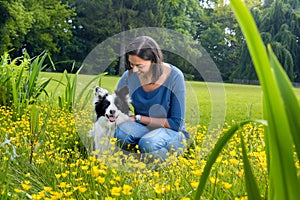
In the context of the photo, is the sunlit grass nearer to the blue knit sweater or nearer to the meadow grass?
the meadow grass

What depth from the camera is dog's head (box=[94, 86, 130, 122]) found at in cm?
282

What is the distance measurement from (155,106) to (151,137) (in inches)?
9.3

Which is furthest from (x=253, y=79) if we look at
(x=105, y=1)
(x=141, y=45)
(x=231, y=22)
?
(x=141, y=45)

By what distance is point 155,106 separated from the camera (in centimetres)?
303

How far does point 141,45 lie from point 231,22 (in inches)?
1202

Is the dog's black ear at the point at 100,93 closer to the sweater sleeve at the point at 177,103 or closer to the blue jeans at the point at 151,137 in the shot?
the blue jeans at the point at 151,137

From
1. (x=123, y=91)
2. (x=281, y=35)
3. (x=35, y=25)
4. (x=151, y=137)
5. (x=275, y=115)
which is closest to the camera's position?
(x=275, y=115)

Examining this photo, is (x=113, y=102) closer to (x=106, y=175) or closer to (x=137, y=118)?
(x=137, y=118)

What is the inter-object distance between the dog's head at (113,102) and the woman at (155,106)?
123mm

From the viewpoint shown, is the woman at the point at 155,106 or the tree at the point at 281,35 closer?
the woman at the point at 155,106

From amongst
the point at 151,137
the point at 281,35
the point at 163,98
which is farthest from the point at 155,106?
the point at 281,35

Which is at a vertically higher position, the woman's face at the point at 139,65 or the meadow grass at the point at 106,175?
the woman's face at the point at 139,65

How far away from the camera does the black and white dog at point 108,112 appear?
2828 mm

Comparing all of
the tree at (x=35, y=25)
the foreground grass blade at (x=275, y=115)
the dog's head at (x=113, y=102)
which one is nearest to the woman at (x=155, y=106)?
the dog's head at (x=113, y=102)
